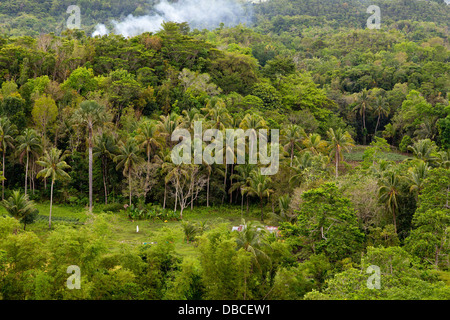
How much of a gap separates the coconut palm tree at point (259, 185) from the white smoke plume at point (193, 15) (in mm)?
71343

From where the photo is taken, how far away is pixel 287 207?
122ft

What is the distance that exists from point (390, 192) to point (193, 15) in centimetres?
11972

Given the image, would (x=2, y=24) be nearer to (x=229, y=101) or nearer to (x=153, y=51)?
(x=153, y=51)

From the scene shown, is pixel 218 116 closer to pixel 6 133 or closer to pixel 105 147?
pixel 105 147

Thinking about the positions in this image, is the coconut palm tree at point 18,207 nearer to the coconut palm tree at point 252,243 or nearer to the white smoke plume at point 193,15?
the coconut palm tree at point 252,243

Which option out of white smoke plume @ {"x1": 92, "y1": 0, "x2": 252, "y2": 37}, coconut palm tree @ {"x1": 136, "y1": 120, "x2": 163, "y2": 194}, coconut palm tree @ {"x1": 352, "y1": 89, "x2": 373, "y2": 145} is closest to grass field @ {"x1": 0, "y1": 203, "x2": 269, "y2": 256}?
coconut palm tree @ {"x1": 136, "y1": 120, "x2": 163, "y2": 194}

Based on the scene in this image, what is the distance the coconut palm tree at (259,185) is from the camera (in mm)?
40812

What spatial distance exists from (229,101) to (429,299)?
3634 cm

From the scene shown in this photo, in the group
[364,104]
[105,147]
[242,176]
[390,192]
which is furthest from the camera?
[364,104]

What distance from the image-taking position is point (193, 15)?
140375 millimetres

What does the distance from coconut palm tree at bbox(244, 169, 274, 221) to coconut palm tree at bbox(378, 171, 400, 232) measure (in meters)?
11.7

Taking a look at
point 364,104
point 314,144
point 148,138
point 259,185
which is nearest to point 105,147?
point 148,138

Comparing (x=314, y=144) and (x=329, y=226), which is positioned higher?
(x=314, y=144)
